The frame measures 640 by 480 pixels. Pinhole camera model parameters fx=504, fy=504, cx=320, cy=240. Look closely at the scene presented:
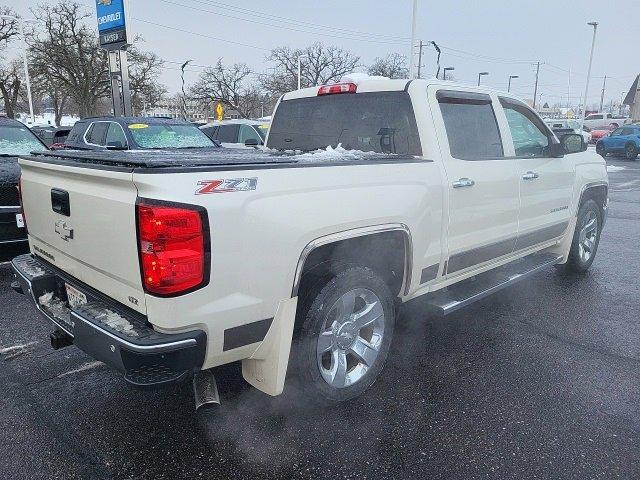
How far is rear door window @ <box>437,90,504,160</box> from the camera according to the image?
3705 mm

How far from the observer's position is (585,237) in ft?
19.1

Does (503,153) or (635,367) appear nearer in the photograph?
(635,367)

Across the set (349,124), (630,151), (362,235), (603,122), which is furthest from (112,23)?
(603,122)

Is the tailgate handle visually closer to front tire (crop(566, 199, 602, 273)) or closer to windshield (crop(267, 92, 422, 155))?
windshield (crop(267, 92, 422, 155))

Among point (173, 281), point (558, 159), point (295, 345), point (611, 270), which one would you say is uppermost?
point (558, 159)

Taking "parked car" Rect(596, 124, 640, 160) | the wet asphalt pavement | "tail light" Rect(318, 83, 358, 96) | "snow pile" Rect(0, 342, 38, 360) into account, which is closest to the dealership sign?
"tail light" Rect(318, 83, 358, 96)

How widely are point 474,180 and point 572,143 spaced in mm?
1703

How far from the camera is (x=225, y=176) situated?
2.27m

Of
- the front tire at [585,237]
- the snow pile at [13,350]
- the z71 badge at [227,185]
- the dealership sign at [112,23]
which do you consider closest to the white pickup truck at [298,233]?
the z71 badge at [227,185]

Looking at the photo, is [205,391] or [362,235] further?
[362,235]

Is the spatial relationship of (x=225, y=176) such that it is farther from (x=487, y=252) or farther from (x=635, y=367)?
(x=635, y=367)

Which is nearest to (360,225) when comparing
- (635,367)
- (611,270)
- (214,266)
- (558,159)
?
(214,266)

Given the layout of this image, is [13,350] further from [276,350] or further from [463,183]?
[463,183]

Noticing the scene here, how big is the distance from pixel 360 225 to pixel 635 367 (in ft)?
7.88
